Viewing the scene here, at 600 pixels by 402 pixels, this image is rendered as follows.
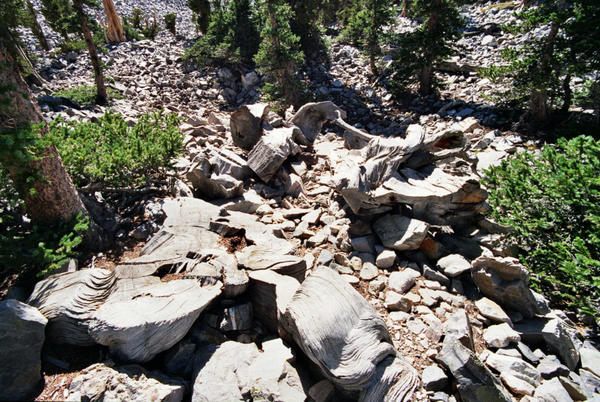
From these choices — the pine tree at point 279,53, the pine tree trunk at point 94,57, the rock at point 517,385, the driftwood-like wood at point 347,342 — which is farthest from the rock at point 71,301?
the pine tree trunk at point 94,57

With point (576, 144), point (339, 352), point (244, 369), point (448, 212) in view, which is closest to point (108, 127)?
point (244, 369)

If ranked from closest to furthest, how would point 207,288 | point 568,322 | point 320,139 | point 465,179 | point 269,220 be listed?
1. point 207,288
2. point 568,322
3. point 465,179
4. point 269,220
5. point 320,139

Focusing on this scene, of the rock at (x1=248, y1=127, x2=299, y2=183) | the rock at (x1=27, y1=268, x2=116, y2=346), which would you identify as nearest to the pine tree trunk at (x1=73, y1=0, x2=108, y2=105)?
the rock at (x1=248, y1=127, x2=299, y2=183)

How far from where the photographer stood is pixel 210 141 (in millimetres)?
9453

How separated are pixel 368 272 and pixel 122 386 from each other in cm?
357

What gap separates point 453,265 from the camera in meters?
4.90

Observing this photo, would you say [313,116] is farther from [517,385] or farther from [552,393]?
[552,393]

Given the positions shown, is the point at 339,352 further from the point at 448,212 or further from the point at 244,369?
the point at 448,212

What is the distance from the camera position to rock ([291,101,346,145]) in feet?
33.5

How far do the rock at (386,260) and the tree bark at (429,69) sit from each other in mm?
10689

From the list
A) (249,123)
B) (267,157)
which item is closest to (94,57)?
(249,123)

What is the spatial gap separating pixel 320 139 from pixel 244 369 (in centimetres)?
899

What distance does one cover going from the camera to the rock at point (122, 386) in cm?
260

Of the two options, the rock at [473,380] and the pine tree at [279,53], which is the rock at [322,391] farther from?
the pine tree at [279,53]
